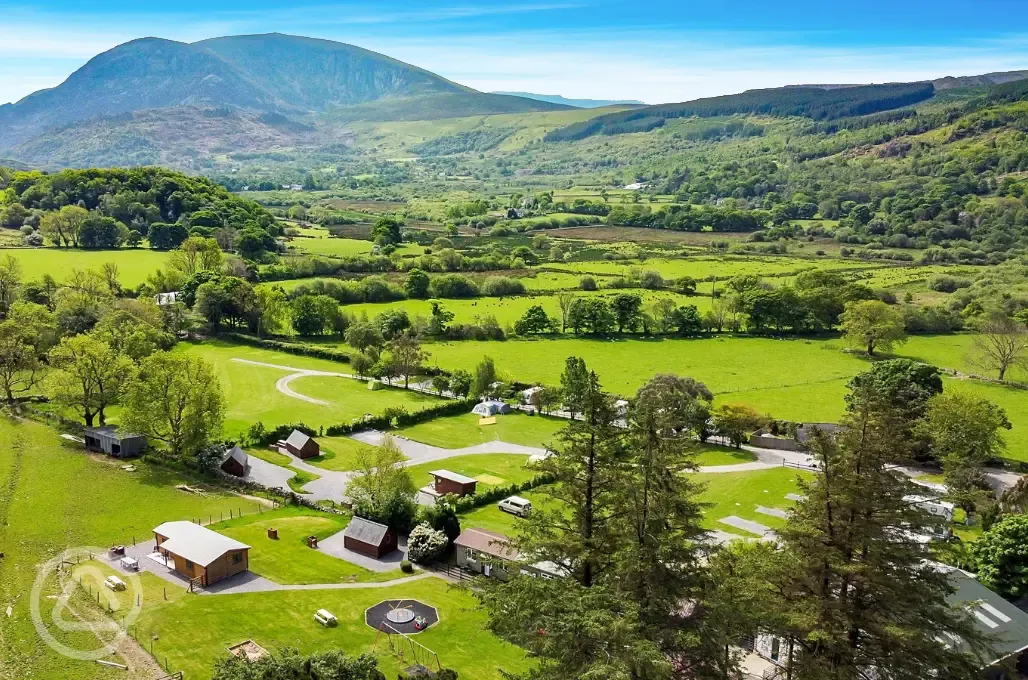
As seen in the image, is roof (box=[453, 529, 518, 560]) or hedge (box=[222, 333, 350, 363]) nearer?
roof (box=[453, 529, 518, 560])

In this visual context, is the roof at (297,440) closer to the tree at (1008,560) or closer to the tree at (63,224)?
the tree at (1008,560)

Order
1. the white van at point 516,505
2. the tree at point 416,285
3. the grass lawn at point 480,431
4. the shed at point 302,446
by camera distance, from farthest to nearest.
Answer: the tree at point 416,285
the grass lawn at point 480,431
the shed at point 302,446
the white van at point 516,505

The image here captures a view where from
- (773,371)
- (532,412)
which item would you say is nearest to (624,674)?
(532,412)

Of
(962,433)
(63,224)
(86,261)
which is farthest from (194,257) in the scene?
(962,433)

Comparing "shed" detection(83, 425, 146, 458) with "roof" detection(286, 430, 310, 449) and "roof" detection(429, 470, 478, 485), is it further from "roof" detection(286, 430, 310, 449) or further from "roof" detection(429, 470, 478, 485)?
"roof" detection(429, 470, 478, 485)

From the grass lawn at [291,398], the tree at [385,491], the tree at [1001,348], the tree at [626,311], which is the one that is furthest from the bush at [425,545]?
the tree at [1001,348]

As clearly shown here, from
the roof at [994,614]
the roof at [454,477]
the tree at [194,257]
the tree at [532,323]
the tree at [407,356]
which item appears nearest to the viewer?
the roof at [994,614]

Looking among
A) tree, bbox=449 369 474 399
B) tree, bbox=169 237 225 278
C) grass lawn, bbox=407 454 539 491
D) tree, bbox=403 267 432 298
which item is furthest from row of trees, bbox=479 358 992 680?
tree, bbox=169 237 225 278
